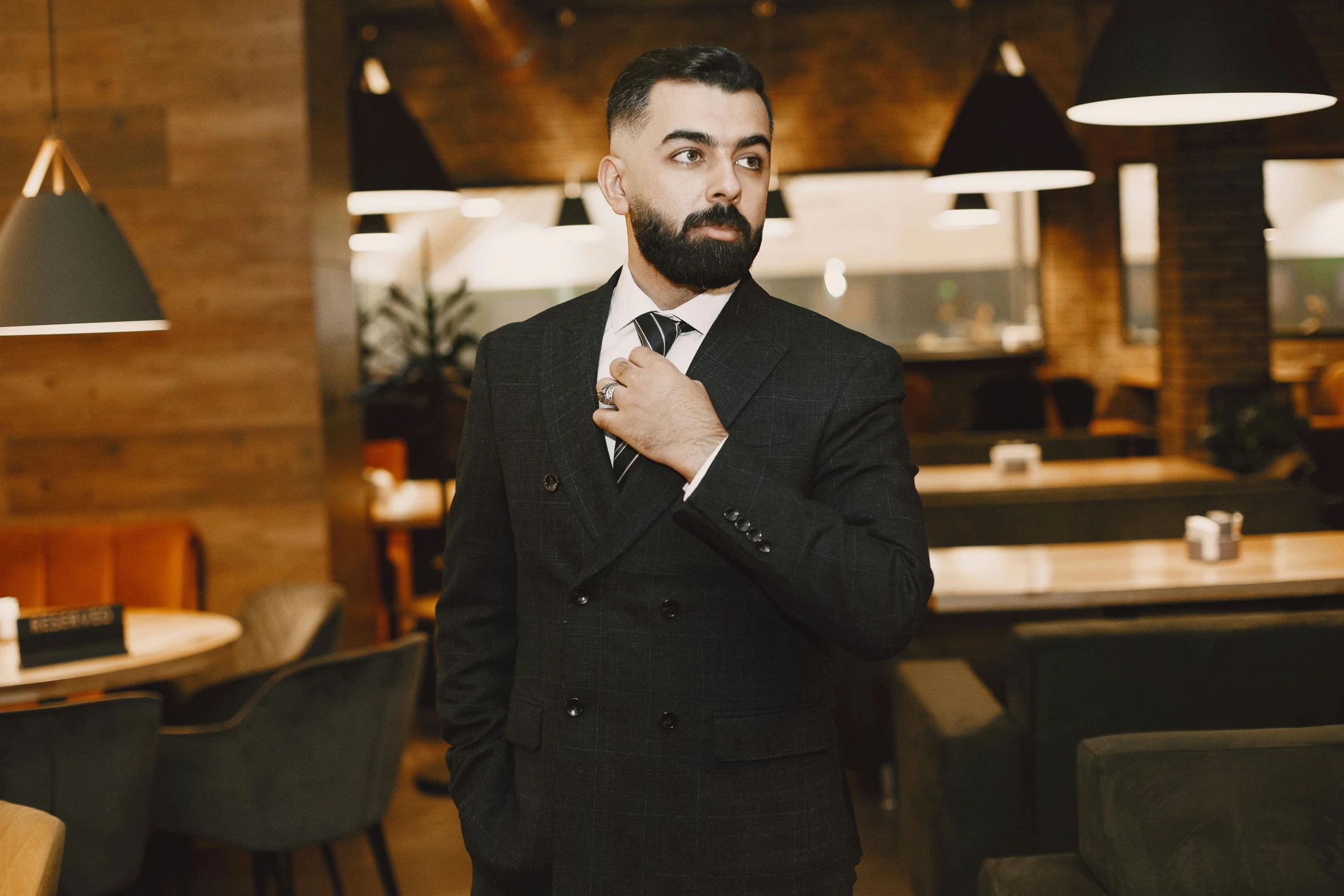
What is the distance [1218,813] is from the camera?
1893mm

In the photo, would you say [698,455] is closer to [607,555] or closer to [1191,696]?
[607,555]

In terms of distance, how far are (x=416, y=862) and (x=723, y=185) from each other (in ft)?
9.71

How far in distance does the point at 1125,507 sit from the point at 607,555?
3536 millimetres

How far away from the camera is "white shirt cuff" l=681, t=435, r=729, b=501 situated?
1309 millimetres

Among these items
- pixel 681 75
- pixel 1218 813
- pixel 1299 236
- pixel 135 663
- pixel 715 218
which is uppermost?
pixel 1299 236

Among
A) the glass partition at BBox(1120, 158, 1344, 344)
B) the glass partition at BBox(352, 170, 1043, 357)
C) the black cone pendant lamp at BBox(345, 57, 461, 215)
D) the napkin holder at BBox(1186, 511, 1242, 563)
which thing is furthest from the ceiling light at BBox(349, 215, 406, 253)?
the glass partition at BBox(1120, 158, 1344, 344)

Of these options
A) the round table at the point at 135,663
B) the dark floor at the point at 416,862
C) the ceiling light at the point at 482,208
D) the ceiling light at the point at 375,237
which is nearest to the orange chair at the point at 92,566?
the round table at the point at 135,663

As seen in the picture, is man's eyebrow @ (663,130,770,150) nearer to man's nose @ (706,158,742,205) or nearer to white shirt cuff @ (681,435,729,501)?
man's nose @ (706,158,742,205)

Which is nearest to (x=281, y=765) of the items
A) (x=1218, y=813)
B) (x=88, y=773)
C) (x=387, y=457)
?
(x=88, y=773)

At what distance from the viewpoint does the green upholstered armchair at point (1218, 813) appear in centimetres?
185

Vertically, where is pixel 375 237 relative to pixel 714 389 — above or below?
above

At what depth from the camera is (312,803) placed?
288 centimetres

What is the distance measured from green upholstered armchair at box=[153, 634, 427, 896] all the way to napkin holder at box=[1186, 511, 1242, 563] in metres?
2.26

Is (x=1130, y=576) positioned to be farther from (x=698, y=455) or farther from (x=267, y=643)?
(x=267, y=643)
